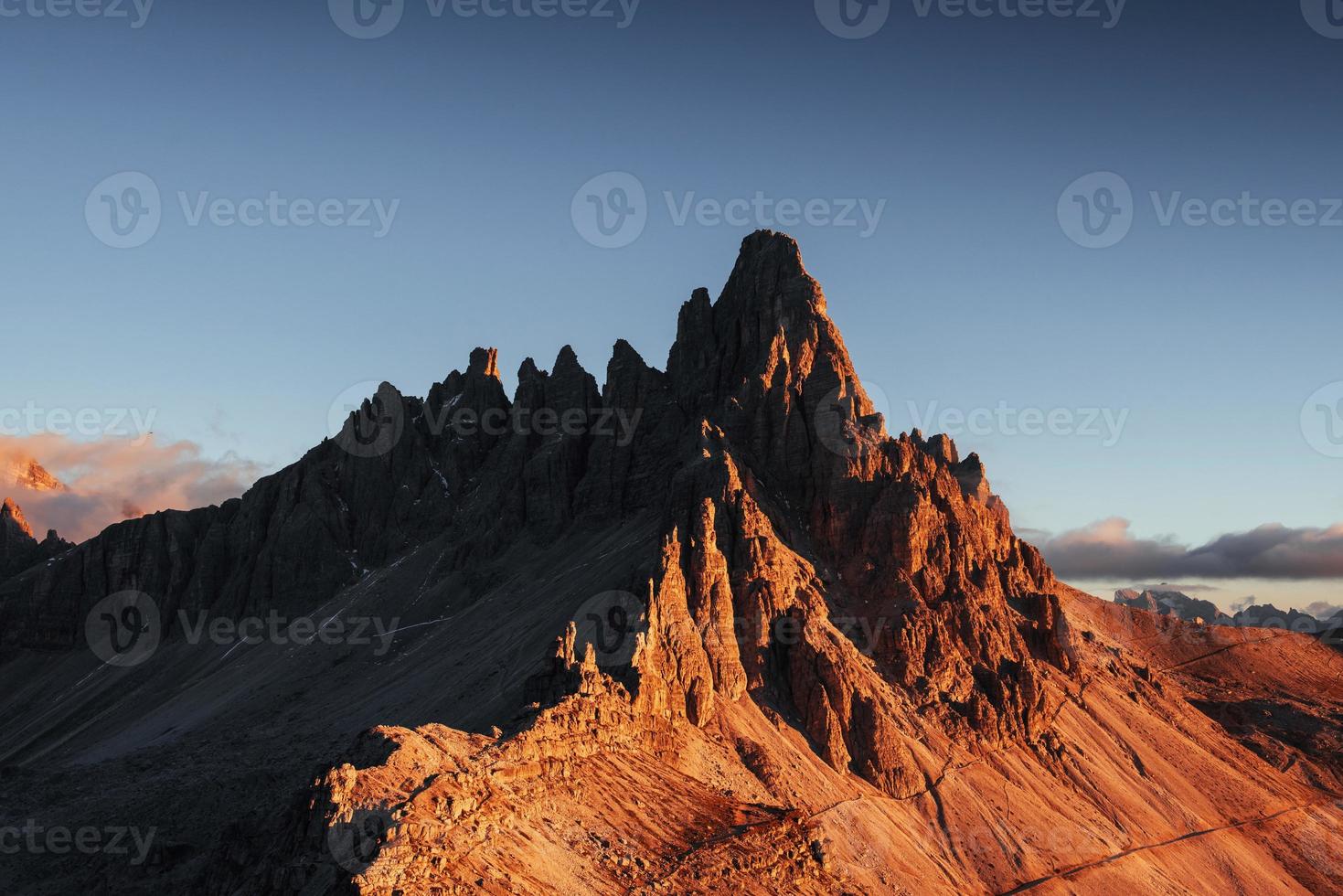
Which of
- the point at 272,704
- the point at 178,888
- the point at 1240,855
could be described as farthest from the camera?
the point at 272,704

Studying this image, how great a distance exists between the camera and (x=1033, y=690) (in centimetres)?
13462

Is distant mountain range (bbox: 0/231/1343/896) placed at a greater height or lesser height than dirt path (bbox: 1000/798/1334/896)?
greater

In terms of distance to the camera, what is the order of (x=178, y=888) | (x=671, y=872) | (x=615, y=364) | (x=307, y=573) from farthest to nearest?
(x=307, y=573), (x=615, y=364), (x=178, y=888), (x=671, y=872)

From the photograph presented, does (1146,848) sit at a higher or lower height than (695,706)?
lower

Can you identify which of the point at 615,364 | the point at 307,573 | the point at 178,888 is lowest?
the point at 178,888

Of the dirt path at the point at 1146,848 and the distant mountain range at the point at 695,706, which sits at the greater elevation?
the distant mountain range at the point at 695,706

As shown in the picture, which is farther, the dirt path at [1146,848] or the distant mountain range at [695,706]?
the dirt path at [1146,848]

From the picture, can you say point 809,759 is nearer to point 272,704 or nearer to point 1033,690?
point 1033,690

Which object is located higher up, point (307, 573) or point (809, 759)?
point (307, 573)

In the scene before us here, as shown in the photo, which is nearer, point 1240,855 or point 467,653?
point 1240,855

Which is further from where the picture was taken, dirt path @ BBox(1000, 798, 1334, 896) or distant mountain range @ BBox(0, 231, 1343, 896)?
dirt path @ BBox(1000, 798, 1334, 896)

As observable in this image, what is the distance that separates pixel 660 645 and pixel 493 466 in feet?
318

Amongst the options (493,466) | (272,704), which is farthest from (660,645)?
(493,466)

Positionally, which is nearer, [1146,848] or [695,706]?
[695,706]
